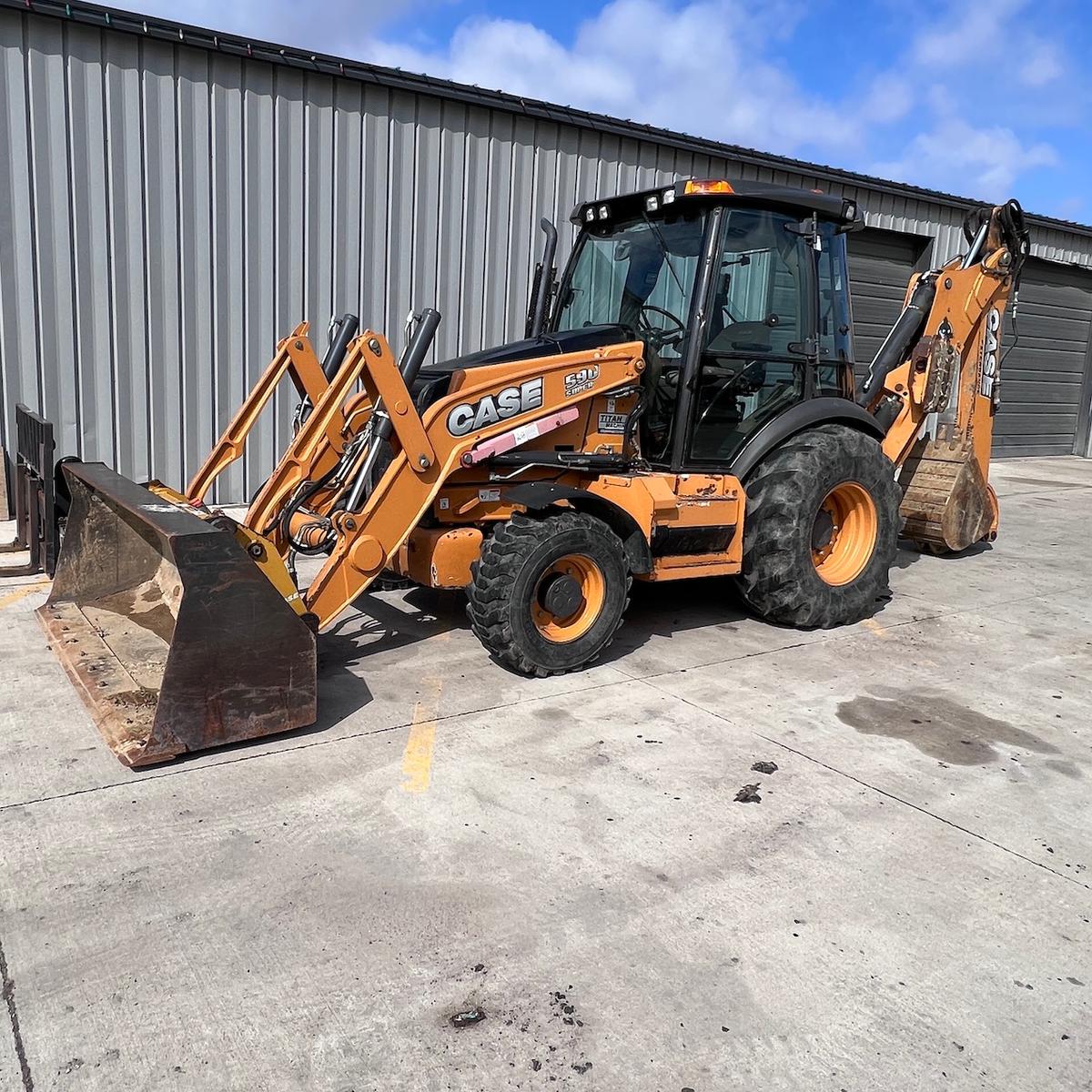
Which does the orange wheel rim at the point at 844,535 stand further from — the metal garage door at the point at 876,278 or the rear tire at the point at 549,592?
the metal garage door at the point at 876,278

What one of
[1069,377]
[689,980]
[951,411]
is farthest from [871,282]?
[689,980]

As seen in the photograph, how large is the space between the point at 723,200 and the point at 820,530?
2107 mm

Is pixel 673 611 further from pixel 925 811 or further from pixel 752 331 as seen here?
pixel 925 811

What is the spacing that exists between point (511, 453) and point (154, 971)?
10.8 feet

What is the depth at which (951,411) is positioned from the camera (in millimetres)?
7957

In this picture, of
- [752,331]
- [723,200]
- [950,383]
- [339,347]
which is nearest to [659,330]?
[752,331]

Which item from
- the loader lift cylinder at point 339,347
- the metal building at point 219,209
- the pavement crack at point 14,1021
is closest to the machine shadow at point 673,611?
the loader lift cylinder at point 339,347

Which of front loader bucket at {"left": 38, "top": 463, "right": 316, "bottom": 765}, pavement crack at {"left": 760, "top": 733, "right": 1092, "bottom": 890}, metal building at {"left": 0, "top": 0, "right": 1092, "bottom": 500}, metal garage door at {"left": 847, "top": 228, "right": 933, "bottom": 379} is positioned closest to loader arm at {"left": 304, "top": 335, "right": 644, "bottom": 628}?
front loader bucket at {"left": 38, "top": 463, "right": 316, "bottom": 765}

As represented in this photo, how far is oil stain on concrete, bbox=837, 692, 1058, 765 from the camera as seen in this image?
4238mm

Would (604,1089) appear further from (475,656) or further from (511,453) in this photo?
(511,453)

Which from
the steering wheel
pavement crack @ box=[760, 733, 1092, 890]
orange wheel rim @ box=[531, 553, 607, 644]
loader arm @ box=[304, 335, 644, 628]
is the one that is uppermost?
the steering wheel

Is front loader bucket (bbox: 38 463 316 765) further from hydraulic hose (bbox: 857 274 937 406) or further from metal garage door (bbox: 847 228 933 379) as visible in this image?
metal garage door (bbox: 847 228 933 379)

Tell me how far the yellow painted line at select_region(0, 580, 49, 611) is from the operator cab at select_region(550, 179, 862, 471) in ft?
12.1

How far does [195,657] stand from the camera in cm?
362
